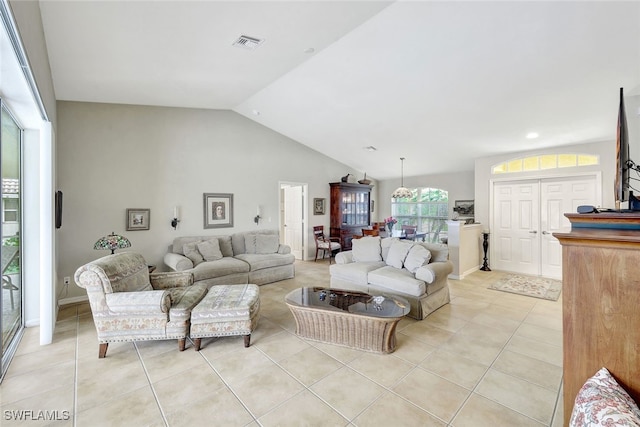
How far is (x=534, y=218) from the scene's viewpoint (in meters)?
5.48

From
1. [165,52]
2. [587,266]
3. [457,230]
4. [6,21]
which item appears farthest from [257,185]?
[587,266]

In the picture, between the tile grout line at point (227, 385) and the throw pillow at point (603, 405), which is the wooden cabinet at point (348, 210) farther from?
the throw pillow at point (603, 405)

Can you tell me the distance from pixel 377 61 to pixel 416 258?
2.59 m

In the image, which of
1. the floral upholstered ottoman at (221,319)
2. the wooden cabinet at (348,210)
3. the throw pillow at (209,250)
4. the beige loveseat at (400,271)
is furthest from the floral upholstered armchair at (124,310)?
the wooden cabinet at (348,210)

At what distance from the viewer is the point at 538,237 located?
17.8 ft

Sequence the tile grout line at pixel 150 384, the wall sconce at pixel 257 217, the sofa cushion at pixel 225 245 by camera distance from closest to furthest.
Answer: the tile grout line at pixel 150 384 → the sofa cushion at pixel 225 245 → the wall sconce at pixel 257 217

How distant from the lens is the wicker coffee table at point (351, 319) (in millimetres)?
2604

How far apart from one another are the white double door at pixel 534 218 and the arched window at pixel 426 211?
6.03 ft

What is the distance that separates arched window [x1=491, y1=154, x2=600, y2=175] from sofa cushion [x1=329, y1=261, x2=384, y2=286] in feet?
12.0

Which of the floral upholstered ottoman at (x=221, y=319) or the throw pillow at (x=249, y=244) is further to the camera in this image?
the throw pillow at (x=249, y=244)

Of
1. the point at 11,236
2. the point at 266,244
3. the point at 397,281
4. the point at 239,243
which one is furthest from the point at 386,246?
the point at 11,236

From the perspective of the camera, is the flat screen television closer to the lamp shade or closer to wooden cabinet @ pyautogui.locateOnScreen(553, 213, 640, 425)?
wooden cabinet @ pyautogui.locateOnScreen(553, 213, 640, 425)

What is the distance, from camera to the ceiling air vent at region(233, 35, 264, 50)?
9.62 ft

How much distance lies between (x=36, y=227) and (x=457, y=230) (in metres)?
6.24
